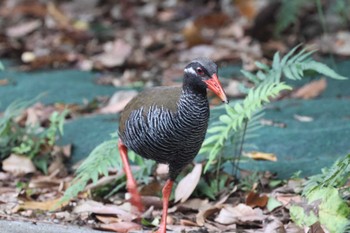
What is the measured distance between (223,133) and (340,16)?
5583 millimetres

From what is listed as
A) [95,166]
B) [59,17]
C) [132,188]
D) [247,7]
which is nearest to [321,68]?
[132,188]

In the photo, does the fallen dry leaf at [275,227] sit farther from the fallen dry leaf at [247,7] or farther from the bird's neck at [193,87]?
the fallen dry leaf at [247,7]

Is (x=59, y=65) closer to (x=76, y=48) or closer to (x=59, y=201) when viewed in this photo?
(x=76, y=48)

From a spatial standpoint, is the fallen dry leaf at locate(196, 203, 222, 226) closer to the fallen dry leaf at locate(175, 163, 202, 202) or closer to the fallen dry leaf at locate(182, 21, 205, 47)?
the fallen dry leaf at locate(175, 163, 202, 202)

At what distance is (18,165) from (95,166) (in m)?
1.07

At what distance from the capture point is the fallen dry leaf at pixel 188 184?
5352 mm

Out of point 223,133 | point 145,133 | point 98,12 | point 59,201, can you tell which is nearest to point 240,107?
point 223,133

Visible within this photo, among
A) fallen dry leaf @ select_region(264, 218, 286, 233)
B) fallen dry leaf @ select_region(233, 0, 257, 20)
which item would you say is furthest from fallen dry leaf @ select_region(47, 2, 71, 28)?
fallen dry leaf @ select_region(264, 218, 286, 233)

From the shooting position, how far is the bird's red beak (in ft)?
14.1

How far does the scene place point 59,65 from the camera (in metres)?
9.70

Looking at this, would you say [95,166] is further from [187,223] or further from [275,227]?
[275,227]

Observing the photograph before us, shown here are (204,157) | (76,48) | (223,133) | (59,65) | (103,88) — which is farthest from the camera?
(76,48)

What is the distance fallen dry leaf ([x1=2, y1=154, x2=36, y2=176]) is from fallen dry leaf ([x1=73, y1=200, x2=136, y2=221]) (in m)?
1.01

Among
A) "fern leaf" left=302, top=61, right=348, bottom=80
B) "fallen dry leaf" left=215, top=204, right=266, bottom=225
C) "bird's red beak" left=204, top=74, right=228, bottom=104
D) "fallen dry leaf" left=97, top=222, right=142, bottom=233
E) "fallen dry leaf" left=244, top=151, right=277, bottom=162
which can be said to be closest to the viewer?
"bird's red beak" left=204, top=74, right=228, bottom=104
